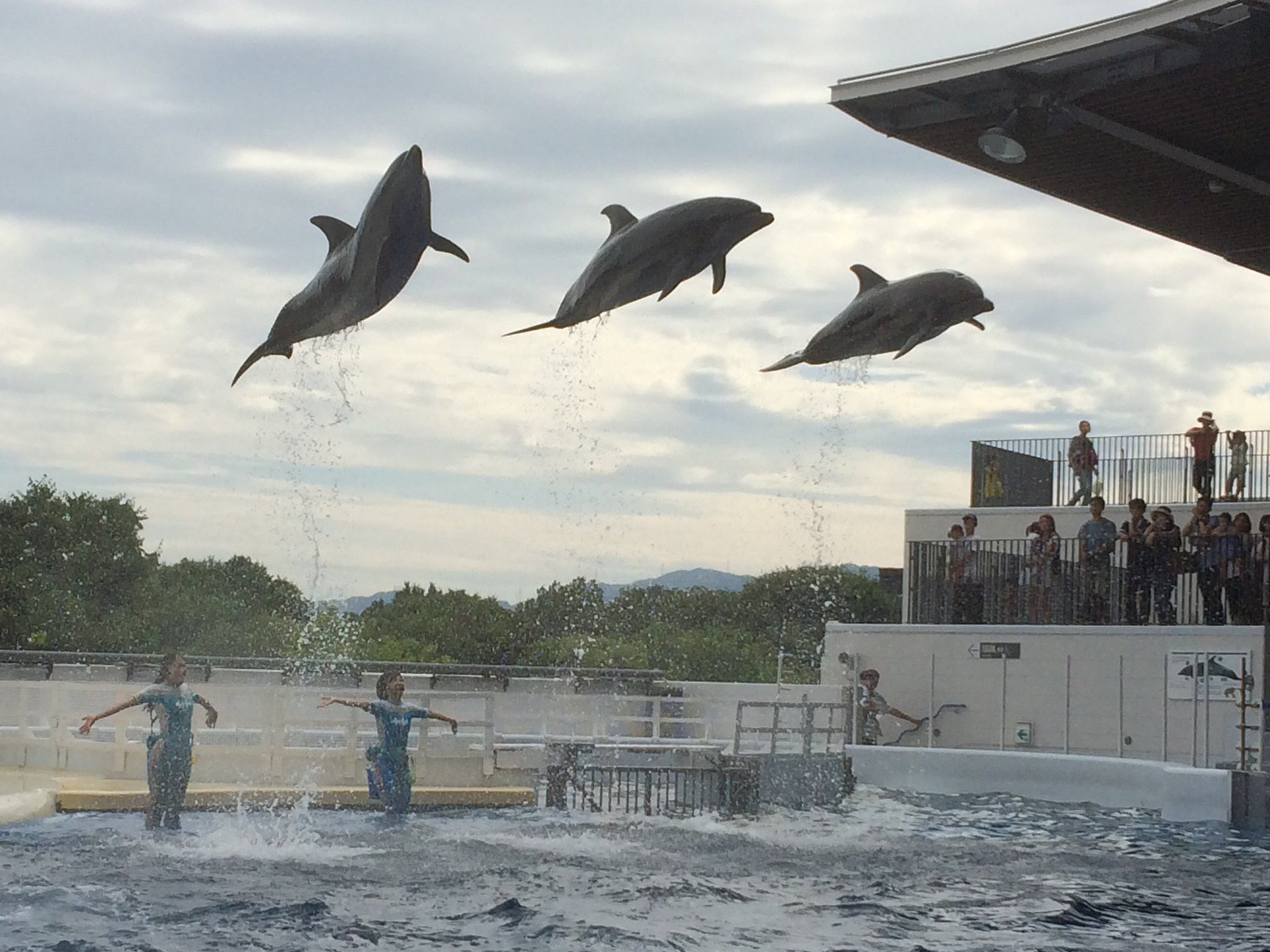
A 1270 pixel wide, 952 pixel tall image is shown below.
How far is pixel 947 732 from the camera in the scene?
994 inches

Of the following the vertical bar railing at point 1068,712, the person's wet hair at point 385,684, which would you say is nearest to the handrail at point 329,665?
the person's wet hair at point 385,684

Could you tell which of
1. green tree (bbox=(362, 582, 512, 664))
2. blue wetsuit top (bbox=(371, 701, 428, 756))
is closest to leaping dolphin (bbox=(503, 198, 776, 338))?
blue wetsuit top (bbox=(371, 701, 428, 756))

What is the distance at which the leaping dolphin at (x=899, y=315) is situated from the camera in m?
10.9

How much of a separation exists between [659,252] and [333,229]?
2.06m

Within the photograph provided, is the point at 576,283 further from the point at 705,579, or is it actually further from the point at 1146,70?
the point at 705,579

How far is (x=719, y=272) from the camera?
9.54 m

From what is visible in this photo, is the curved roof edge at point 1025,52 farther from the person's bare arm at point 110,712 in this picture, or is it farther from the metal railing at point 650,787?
the person's bare arm at point 110,712

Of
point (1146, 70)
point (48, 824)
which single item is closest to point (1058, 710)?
point (1146, 70)

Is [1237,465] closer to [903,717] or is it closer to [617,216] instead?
[903,717]

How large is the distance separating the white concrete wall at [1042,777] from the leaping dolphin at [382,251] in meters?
12.3

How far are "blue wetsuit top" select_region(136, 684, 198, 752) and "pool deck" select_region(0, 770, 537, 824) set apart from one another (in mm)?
1208

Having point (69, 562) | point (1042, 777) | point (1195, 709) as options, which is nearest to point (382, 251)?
point (1042, 777)

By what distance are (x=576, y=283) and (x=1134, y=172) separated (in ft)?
43.2

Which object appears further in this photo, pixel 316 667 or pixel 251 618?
pixel 251 618
